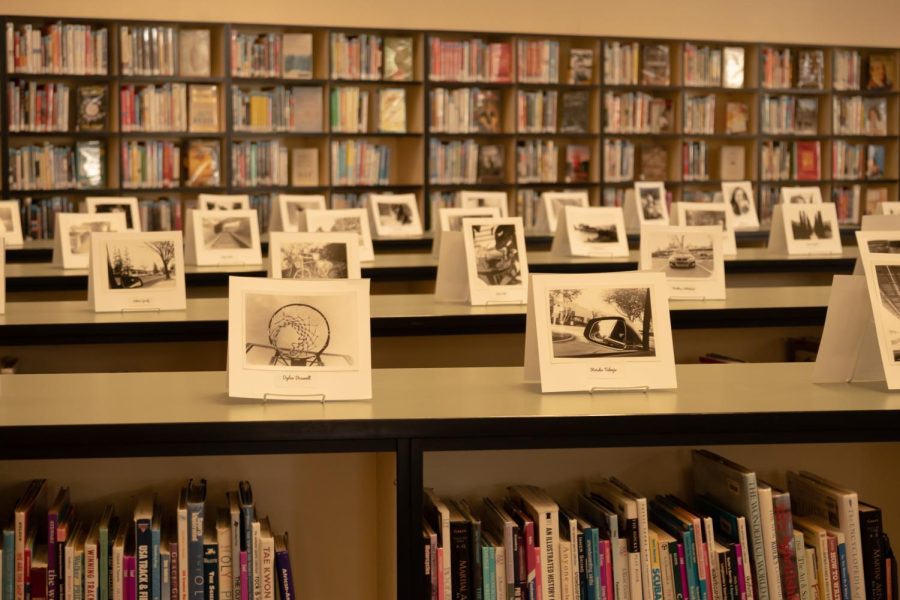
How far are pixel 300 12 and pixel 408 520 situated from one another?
681 cm

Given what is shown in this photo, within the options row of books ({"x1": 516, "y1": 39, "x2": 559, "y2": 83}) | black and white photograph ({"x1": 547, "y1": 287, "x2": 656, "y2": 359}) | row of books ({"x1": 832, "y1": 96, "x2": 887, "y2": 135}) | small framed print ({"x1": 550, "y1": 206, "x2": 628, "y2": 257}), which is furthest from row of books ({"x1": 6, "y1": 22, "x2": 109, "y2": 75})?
black and white photograph ({"x1": 547, "y1": 287, "x2": 656, "y2": 359})

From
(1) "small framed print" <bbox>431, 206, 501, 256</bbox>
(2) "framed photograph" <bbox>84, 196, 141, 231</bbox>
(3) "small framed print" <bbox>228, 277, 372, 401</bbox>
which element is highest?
(2) "framed photograph" <bbox>84, 196, 141, 231</bbox>

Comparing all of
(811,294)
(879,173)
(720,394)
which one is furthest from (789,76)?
(720,394)

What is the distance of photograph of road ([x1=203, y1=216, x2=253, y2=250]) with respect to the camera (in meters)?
5.00

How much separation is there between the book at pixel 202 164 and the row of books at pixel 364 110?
882 millimetres

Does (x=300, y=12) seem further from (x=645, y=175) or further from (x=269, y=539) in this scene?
(x=269, y=539)

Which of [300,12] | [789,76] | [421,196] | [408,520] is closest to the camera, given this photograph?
[408,520]

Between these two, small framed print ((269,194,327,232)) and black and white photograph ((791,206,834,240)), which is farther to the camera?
small framed print ((269,194,327,232))

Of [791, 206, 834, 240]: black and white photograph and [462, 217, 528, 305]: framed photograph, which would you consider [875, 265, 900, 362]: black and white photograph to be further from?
[791, 206, 834, 240]: black and white photograph

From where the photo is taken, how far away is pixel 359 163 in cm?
864

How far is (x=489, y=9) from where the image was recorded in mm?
8617

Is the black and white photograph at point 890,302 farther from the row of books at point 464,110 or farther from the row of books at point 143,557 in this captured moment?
the row of books at point 464,110

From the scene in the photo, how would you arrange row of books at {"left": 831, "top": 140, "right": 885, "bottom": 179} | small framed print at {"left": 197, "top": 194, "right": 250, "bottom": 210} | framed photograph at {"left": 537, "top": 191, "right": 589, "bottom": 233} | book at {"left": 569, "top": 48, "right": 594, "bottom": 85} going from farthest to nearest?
row of books at {"left": 831, "top": 140, "right": 885, "bottom": 179}, book at {"left": 569, "top": 48, "right": 594, "bottom": 85}, framed photograph at {"left": 537, "top": 191, "right": 589, "bottom": 233}, small framed print at {"left": 197, "top": 194, "right": 250, "bottom": 210}

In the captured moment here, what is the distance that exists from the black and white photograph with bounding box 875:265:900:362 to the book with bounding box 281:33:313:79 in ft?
21.8
